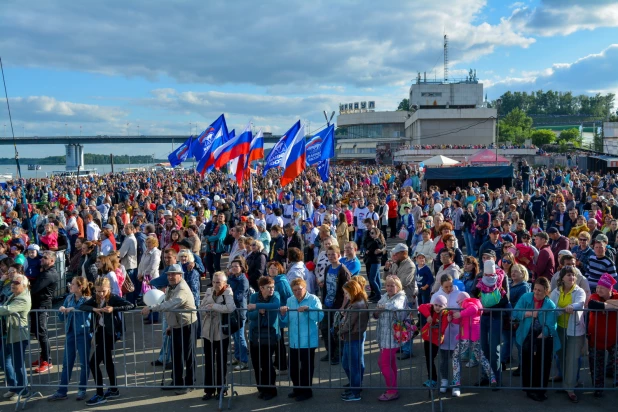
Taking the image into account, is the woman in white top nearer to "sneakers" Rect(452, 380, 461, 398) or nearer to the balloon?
"sneakers" Rect(452, 380, 461, 398)

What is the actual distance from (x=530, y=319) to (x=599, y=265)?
7.82ft

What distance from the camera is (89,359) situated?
6191 millimetres

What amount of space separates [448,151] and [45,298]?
63474 mm

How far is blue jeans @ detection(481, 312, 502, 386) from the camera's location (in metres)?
6.21

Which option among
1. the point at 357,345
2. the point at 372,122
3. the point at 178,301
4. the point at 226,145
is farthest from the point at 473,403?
the point at 372,122

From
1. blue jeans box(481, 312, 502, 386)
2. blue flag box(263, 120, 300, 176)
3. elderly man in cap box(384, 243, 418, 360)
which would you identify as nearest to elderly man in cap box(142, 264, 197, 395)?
elderly man in cap box(384, 243, 418, 360)

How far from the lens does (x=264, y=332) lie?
6.00 m

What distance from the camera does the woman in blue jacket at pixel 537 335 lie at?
18.7ft

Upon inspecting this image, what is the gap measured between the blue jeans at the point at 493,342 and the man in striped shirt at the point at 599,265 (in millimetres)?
2098

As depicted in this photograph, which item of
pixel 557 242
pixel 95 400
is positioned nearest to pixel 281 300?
pixel 95 400

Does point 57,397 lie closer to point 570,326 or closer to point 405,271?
point 405,271

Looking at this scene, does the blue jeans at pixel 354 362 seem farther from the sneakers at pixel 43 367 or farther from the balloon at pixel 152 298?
the sneakers at pixel 43 367

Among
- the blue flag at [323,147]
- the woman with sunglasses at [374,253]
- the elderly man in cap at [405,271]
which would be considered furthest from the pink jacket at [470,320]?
the blue flag at [323,147]

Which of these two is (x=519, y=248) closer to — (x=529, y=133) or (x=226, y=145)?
(x=226, y=145)
